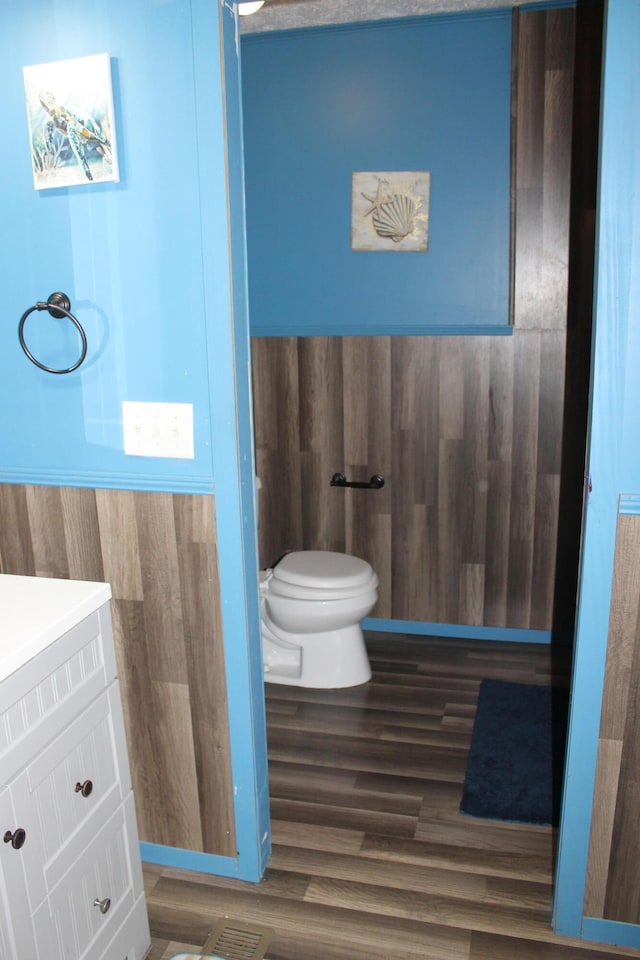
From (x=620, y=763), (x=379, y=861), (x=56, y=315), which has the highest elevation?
(x=56, y=315)

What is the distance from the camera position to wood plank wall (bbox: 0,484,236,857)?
1911mm

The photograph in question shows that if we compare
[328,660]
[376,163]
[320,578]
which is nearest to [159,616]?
[320,578]

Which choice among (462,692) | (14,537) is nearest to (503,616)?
(462,692)

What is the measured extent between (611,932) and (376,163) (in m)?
2.66

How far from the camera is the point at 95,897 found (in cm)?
163

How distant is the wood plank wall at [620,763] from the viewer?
1.68 m

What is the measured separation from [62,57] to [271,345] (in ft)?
5.71

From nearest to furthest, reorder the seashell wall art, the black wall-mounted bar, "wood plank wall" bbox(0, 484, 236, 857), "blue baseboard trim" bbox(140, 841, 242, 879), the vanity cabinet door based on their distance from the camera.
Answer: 1. the vanity cabinet door
2. "wood plank wall" bbox(0, 484, 236, 857)
3. "blue baseboard trim" bbox(140, 841, 242, 879)
4. the seashell wall art
5. the black wall-mounted bar

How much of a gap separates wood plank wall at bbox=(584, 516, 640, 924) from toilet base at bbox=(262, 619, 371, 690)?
4.30 feet

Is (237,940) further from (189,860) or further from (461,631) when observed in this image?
(461,631)

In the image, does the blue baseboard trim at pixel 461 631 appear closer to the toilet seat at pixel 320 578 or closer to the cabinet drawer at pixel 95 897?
the toilet seat at pixel 320 578

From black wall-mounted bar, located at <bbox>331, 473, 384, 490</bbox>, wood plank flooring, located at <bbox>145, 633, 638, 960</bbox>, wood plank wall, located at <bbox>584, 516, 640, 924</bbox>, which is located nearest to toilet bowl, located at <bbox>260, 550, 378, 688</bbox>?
wood plank flooring, located at <bbox>145, 633, 638, 960</bbox>

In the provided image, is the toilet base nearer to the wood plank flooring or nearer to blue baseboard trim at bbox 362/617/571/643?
the wood plank flooring

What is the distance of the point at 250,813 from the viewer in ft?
6.66
